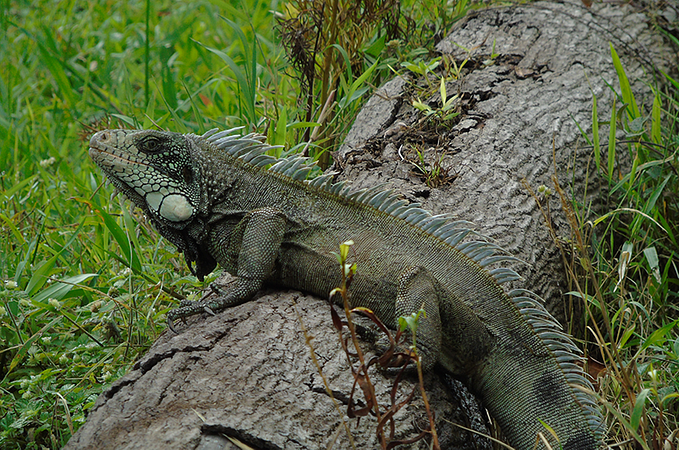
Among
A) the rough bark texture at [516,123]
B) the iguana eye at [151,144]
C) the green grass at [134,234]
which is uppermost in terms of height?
the iguana eye at [151,144]

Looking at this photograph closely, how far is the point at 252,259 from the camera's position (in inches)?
131

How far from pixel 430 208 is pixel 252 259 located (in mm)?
1192

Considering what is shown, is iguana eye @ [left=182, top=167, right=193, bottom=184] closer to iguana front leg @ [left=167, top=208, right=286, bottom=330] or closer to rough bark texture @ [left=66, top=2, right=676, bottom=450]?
iguana front leg @ [left=167, top=208, right=286, bottom=330]

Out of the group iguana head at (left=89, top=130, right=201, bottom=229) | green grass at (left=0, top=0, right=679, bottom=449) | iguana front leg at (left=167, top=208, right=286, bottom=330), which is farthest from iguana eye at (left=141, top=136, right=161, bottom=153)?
green grass at (left=0, top=0, right=679, bottom=449)

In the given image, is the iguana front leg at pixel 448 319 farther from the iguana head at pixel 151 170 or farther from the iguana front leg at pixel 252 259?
the iguana head at pixel 151 170

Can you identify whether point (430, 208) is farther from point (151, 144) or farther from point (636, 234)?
point (151, 144)

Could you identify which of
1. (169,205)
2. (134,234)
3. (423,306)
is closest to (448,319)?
(423,306)

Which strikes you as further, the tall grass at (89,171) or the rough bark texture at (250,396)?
the tall grass at (89,171)

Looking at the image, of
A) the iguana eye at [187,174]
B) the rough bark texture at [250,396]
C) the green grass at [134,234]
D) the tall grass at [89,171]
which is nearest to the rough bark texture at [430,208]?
the rough bark texture at [250,396]

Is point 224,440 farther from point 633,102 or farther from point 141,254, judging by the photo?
point 633,102

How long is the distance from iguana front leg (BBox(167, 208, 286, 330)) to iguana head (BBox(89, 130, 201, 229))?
0.38 m

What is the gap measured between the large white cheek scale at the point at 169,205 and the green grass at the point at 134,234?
0.66 metres

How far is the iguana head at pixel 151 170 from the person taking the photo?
346 centimetres

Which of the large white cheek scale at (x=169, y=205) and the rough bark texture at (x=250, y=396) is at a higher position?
the large white cheek scale at (x=169, y=205)
